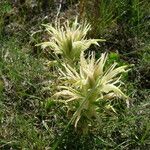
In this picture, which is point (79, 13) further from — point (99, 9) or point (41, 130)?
point (41, 130)

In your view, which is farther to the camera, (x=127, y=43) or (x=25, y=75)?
(x=127, y=43)

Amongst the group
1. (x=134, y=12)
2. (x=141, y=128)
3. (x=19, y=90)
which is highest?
(x=134, y=12)

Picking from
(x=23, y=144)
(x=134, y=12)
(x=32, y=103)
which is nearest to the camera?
(x=23, y=144)

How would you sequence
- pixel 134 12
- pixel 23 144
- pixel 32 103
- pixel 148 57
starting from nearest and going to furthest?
pixel 23 144 < pixel 32 103 < pixel 148 57 < pixel 134 12

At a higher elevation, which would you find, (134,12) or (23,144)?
(134,12)

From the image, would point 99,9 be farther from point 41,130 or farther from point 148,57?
point 41,130

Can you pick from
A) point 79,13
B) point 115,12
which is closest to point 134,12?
point 115,12
